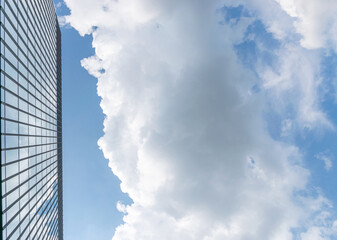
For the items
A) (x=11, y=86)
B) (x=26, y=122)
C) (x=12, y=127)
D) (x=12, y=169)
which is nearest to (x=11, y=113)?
(x=12, y=127)

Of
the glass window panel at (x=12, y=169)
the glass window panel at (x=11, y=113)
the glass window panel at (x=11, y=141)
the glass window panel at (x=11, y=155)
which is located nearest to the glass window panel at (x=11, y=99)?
the glass window panel at (x=11, y=113)

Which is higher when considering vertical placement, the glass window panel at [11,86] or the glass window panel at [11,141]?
the glass window panel at [11,86]

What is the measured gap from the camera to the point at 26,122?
85.3ft

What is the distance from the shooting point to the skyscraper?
20.2 metres

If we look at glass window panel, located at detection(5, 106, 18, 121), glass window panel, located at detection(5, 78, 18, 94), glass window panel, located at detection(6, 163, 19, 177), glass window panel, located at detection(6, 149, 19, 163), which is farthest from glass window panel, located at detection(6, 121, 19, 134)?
glass window panel, located at detection(5, 78, 18, 94)

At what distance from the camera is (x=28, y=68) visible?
27625 millimetres

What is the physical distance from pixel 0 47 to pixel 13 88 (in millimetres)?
4844

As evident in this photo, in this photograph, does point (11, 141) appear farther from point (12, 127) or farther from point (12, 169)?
point (12, 169)

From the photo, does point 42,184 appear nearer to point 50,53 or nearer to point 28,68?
point 28,68

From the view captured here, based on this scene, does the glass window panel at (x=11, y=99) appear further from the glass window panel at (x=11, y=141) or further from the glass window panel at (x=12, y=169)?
the glass window panel at (x=12, y=169)

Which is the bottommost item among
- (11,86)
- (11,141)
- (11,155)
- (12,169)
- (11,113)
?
(12,169)

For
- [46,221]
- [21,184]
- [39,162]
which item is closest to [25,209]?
[21,184]

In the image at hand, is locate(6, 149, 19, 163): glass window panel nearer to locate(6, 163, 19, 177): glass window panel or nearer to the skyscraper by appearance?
the skyscraper

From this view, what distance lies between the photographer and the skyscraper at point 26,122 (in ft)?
66.1
